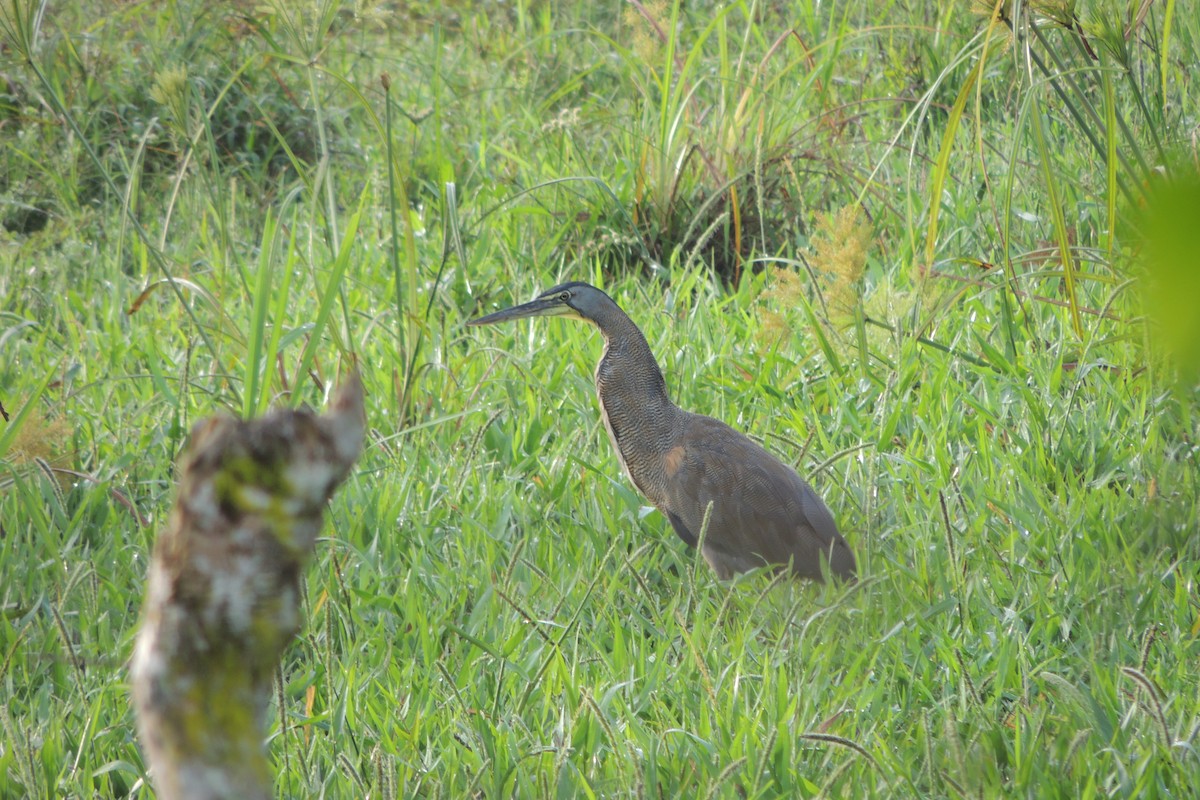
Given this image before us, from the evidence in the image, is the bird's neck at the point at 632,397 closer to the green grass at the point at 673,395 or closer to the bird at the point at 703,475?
the bird at the point at 703,475

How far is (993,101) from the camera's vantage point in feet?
17.1

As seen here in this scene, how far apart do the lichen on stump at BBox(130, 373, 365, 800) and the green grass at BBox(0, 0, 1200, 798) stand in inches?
17.3

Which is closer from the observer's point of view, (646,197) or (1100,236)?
(1100,236)

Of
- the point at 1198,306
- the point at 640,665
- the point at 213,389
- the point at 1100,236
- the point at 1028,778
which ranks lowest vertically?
the point at 213,389

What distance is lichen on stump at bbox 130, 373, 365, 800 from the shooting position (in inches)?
26.7

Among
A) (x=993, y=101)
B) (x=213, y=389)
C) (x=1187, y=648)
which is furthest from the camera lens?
(x=993, y=101)

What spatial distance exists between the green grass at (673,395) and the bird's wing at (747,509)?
92 mm

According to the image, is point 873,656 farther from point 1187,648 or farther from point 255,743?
point 255,743

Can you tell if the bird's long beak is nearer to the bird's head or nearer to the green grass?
the bird's head

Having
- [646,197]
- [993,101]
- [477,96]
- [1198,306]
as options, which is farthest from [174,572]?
[477,96]

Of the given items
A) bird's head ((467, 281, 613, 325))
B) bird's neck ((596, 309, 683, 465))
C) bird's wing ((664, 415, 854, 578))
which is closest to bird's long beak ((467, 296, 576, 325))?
bird's head ((467, 281, 613, 325))

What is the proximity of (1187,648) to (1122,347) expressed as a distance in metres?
1.34

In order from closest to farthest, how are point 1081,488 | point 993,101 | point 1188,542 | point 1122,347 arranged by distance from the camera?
point 1188,542, point 1081,488, point 1122,347, point 993,101

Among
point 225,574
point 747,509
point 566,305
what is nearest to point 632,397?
point 566,305
